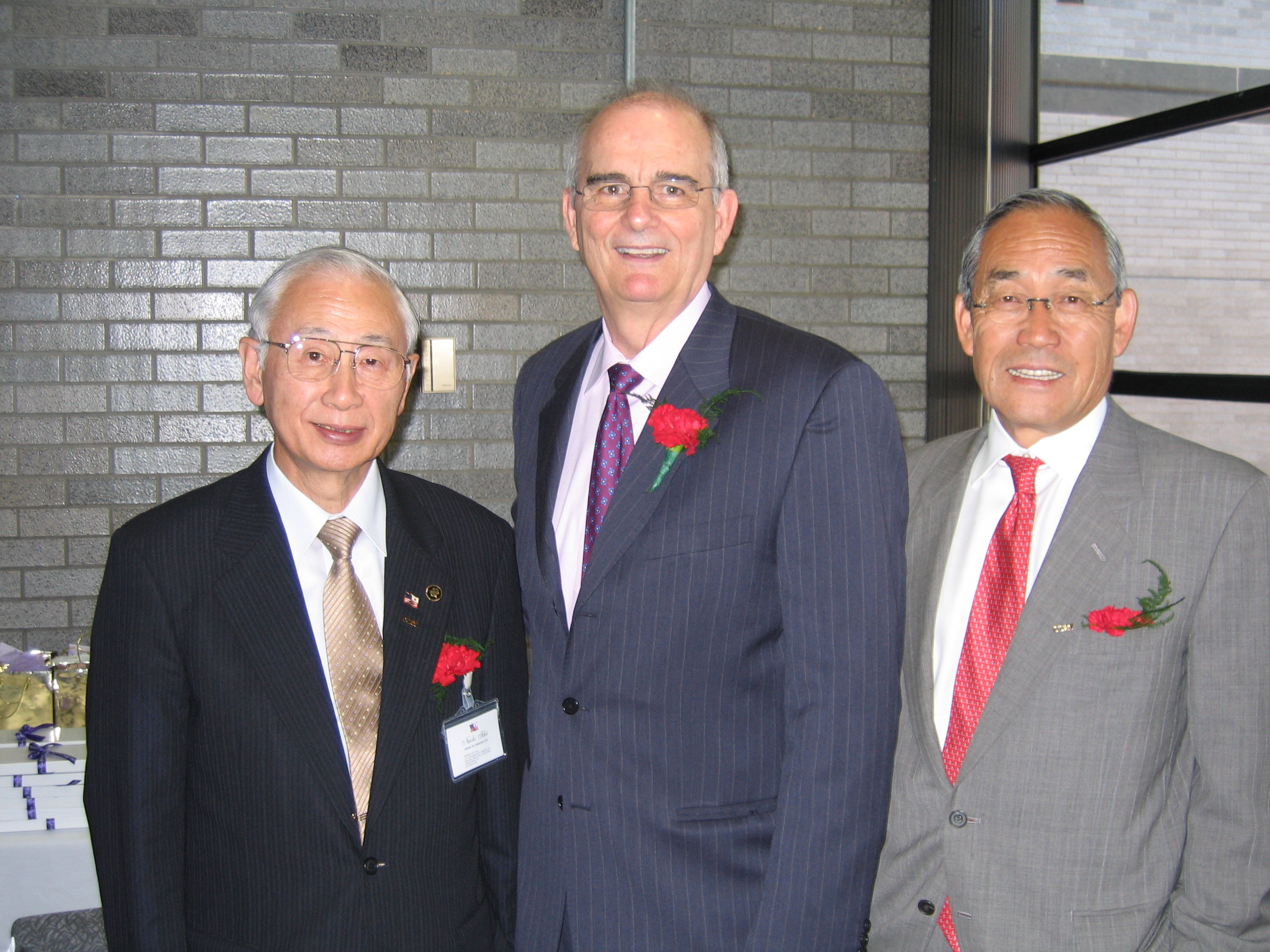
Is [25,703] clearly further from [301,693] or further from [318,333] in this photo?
[318,333]

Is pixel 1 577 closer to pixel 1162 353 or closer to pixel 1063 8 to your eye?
pixel 1162 353

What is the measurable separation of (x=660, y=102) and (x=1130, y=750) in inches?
51.9

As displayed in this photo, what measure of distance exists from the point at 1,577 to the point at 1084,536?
4.17 meters

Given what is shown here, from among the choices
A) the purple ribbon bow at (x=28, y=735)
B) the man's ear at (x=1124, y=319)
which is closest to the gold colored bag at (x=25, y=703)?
the purple ribbon bow at (x=28, y=735)

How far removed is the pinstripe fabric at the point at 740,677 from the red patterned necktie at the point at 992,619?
192 mm

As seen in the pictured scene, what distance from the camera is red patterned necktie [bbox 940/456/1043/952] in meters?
1.62

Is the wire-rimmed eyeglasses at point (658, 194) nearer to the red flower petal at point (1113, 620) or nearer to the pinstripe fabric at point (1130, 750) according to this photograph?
the pinstripe fabric at point (1130, 750)

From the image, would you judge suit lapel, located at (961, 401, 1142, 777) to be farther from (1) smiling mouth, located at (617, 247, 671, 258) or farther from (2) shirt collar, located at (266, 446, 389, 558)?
(2) shirt collar, located at (266, 446, 389, 558)

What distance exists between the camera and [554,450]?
6.06 feet

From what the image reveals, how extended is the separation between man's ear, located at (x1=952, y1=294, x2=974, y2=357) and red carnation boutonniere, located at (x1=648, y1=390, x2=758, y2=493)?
52 cm

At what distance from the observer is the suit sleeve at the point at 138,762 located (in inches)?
60.5

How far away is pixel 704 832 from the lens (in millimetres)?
1544

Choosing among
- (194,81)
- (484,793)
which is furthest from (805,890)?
(194,81)

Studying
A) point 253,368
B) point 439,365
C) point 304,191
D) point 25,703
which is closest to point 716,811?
point 253,368
